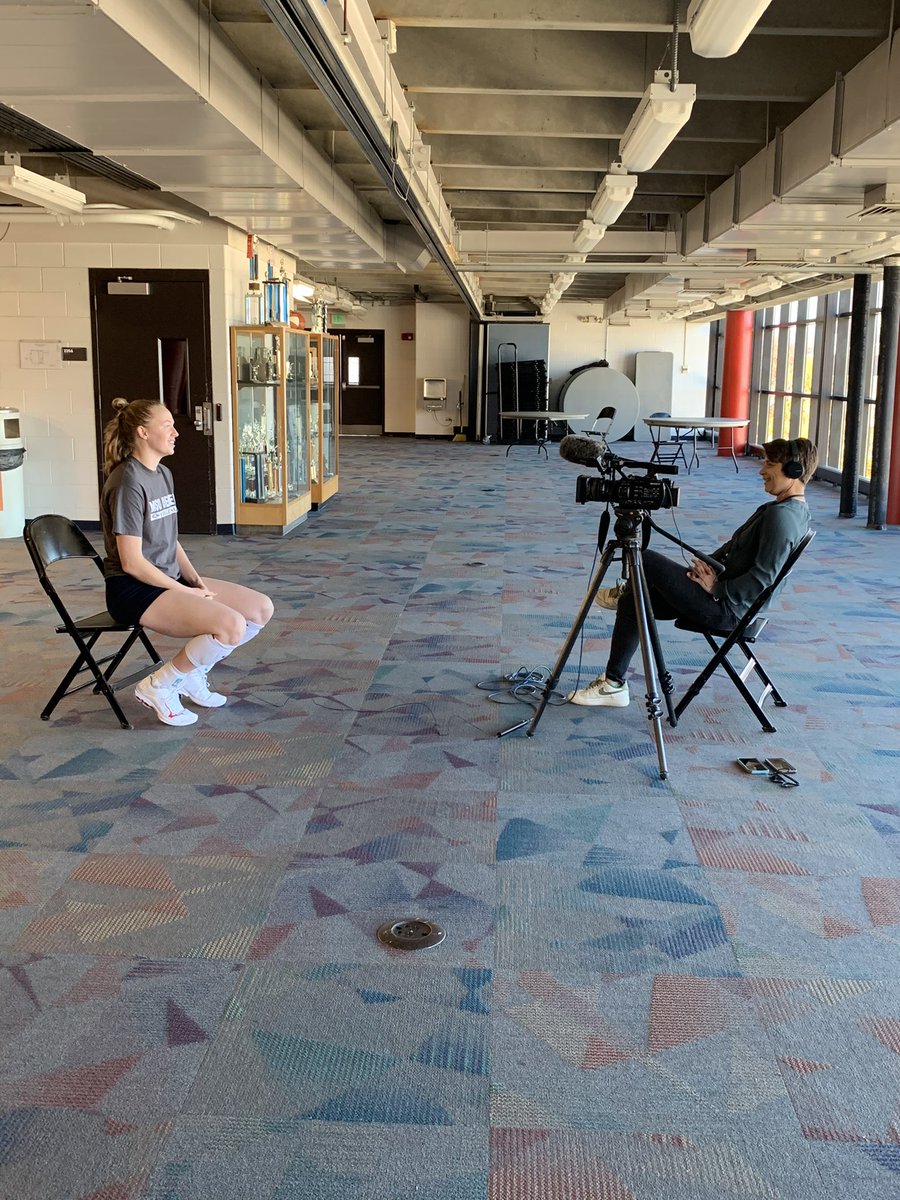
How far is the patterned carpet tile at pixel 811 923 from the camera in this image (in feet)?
9.34

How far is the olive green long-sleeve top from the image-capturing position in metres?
4.54

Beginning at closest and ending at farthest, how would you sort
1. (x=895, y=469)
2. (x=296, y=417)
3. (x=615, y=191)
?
1. (x=615, y=191)
2. (x=296, y=417)
3. (x=895, y=469)

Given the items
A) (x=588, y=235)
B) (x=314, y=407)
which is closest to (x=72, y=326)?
(x=314, y=407)

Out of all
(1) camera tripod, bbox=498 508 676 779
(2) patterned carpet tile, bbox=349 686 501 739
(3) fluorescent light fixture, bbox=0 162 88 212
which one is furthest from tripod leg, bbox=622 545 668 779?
(3) fluorescent light fixture, bbox=0 162 88 212

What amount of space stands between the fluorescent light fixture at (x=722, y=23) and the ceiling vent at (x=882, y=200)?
3.35 metres

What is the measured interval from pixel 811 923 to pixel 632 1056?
86 cm

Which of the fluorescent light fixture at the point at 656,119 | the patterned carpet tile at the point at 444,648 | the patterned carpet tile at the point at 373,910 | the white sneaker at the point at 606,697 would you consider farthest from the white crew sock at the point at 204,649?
the fluorescent light fixture at the point at 656,119

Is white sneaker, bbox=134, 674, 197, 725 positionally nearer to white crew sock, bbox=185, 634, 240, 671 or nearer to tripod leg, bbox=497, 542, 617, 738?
Answer: white crew sock, bbox=185, 634, 240, 671

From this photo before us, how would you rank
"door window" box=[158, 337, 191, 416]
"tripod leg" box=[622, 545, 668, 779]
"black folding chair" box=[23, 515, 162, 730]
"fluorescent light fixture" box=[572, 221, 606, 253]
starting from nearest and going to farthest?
"tripod leg" box=[622, 545, 668, 779]
"black folding chair" box=[23, 515, 162, 730]
"fluorescent light fixture" box=[572, 221, 606, 253]
"door window" box=[158, 337, 191, 416]

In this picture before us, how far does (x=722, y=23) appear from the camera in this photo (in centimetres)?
358

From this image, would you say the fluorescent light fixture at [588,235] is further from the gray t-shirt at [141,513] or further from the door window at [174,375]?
the gray t-shirt at [141,513]

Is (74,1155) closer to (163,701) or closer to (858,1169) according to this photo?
(858,1169)

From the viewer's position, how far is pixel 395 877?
331 centimetres

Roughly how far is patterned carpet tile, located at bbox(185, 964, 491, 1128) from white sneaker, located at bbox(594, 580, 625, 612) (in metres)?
2.31
